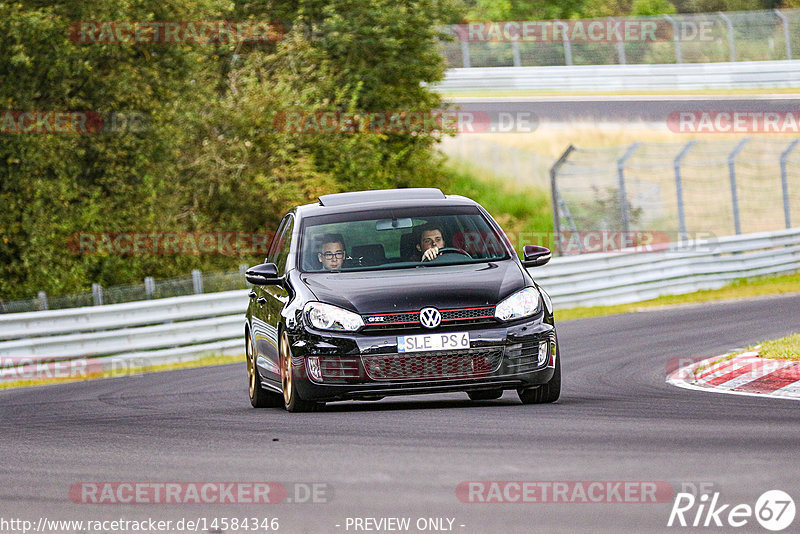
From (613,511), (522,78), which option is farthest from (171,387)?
(522,78)

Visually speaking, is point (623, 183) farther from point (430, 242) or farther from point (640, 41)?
point (640, 41)

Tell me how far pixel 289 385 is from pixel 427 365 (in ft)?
3.83

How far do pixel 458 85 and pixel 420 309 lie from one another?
3798 centimetres

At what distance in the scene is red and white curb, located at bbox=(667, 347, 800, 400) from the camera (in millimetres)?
10842

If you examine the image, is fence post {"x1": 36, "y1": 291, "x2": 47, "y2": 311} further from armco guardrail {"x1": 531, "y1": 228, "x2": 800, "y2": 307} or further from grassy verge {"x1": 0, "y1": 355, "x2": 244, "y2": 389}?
armco guardrail {"x1": 531, "y1": 228, "x2": 800, "y2": 307}

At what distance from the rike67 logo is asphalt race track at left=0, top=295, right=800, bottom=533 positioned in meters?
0.05

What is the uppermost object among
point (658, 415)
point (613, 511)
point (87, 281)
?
point (613, 511)

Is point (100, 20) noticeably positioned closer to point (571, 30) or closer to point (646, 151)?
point (646, 151)

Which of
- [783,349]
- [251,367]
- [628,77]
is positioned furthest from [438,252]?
[628,77]

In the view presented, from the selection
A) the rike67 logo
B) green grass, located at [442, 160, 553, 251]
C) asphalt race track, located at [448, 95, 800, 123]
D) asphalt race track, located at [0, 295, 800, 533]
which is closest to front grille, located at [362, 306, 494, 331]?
asphalt race track, located at [0, 295, 800, 533]

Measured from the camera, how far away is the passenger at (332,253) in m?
10.4

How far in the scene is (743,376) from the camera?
1185 cm

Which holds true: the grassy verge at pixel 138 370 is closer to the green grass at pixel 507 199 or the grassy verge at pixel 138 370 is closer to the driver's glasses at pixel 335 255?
the driver's glasses at pixel 335 255

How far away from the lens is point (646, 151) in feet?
133
